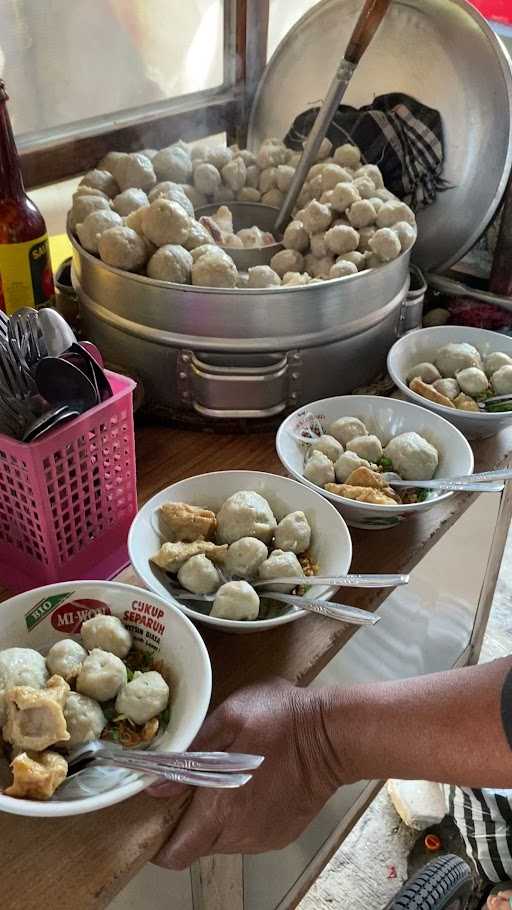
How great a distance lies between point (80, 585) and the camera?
73 cm

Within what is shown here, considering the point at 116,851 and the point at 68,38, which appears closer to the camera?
the point at 116,851

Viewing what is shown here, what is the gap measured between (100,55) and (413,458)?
3.74 feet

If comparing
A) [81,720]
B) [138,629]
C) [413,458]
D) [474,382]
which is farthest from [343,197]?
[81,720]

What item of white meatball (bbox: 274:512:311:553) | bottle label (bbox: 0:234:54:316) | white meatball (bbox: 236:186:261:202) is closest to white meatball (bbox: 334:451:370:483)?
white meatball (bbox: 274:512:311:553)

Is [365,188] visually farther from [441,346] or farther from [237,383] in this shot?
[237,383]

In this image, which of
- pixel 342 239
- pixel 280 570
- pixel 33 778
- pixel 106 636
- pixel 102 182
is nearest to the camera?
pixel 33 778

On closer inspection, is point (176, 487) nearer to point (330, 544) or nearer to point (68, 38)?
point (330, 544)

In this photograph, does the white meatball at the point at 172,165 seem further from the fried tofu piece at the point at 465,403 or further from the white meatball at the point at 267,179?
the fried tofu piece at the point at 465,403

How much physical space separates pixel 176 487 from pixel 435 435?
382 mm

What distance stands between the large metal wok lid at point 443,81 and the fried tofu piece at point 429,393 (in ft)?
1.45

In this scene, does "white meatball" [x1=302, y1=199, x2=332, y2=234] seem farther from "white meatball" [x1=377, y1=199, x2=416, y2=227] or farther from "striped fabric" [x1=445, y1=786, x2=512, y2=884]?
"striped fabric" [x1=445, y1=786, x2=512, y2=884]

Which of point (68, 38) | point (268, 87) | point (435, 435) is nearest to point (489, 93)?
point (268, 87)

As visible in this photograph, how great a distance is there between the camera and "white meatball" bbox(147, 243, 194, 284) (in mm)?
1017

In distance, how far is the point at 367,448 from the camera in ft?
3.24
